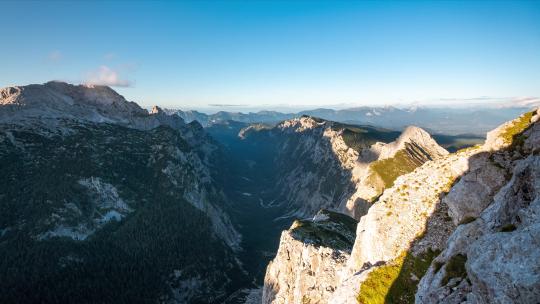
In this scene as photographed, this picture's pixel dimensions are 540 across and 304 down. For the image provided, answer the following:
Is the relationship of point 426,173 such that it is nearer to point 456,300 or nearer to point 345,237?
point 456,300

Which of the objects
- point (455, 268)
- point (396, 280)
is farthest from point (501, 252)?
→ point (396, 280)

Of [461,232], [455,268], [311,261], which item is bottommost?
[311,261]

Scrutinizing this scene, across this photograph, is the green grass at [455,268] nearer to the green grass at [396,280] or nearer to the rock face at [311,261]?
the green grass at [396,280]

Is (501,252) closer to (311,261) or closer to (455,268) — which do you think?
(455,268)

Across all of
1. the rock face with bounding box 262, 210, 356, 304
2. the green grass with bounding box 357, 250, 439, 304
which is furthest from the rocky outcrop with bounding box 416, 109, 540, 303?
the rock face with bounding box 262, 210, 356, 304

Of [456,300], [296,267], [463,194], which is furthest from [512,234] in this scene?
[296,267]

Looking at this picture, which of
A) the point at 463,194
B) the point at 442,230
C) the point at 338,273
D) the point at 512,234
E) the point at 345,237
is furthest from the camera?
the point at 345,237

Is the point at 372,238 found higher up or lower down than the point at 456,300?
lower down
